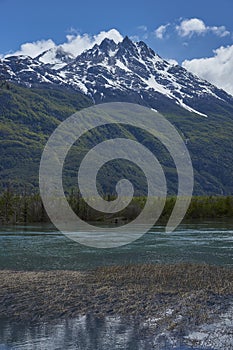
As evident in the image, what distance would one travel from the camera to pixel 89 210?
428 feet

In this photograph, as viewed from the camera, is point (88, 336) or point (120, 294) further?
point (120, 294)

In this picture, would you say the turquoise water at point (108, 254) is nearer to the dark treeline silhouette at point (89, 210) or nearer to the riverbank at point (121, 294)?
the riverbank at point (121, 294)

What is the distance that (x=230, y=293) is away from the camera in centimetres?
2253

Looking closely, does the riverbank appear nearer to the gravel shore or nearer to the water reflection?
the gravel shore

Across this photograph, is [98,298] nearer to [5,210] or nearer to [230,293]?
[230,293]

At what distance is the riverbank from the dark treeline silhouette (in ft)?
299

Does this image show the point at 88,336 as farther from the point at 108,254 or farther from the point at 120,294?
the point at 108,254

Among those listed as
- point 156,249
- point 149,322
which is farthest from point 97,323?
point 156,249

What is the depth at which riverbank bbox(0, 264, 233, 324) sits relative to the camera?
62.2ft

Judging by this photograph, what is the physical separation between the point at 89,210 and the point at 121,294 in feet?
356

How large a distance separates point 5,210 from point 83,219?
72.4 feet

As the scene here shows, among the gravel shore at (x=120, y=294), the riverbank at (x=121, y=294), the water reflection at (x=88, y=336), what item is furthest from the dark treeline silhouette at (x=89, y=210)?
the water reflection at (x=88, y=336)

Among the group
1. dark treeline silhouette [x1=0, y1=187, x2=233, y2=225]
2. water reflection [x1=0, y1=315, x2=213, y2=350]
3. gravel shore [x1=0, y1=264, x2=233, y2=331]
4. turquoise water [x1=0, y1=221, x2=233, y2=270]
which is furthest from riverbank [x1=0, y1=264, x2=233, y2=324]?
dark treeline silhouette [x1=0, y1=187, x2=233, y2=225]

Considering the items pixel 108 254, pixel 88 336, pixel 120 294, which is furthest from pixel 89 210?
pixel 88 336
